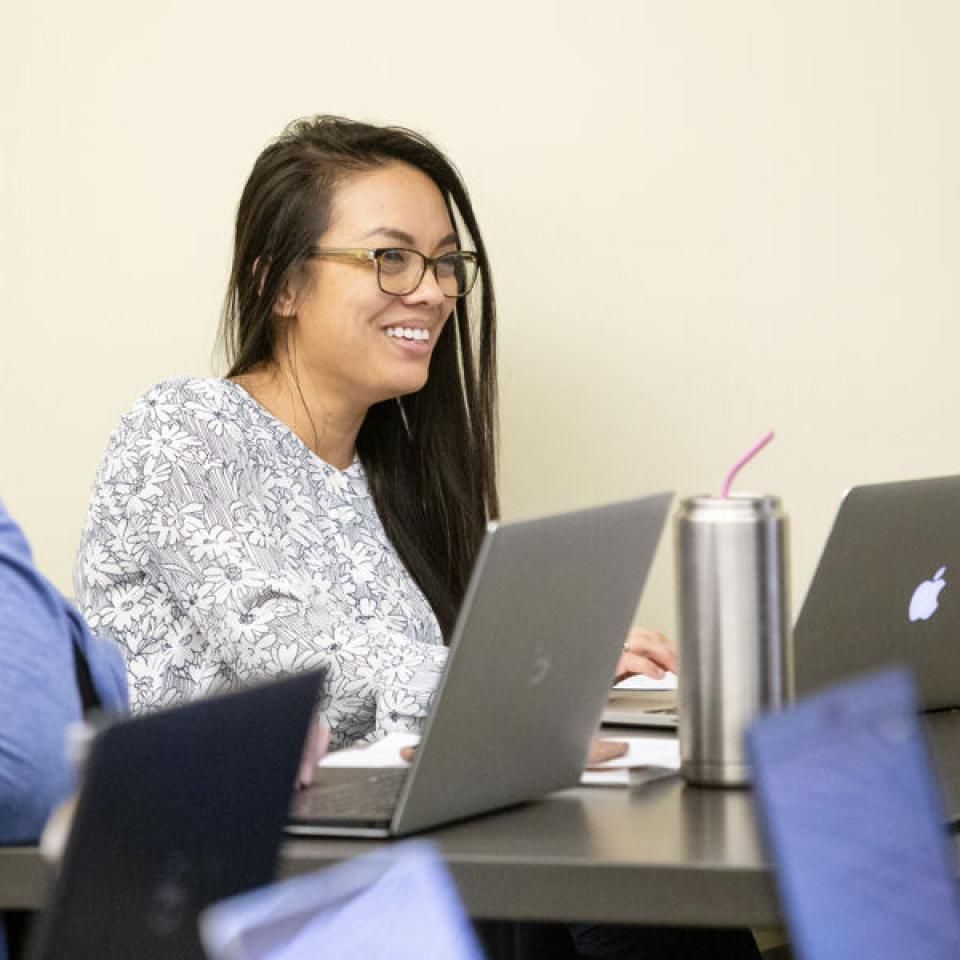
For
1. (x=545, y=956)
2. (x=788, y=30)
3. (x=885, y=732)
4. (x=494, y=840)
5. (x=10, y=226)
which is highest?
(x=788, y=30)

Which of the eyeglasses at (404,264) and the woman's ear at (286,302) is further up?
the eyeglasses at (404,264)

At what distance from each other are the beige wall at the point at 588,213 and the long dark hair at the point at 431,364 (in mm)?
226

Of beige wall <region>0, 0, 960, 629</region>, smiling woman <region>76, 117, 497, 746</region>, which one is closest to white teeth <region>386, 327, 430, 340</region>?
smiling woman <region>76, 117, 497, 746</region>

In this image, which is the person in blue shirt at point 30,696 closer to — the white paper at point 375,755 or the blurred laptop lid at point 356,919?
the white paper at point 375,755

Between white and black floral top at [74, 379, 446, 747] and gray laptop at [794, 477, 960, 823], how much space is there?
1.51 feet

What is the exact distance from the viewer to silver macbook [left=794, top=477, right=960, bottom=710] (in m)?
1.78

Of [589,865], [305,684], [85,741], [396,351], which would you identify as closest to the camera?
[85,741]

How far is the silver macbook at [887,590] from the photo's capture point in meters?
1.78

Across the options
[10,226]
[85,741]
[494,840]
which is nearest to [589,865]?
[494,840]

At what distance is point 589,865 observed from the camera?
4.20ft

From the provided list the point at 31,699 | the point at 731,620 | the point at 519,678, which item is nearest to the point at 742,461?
the point at 731,620

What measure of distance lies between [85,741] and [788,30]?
2255 mm

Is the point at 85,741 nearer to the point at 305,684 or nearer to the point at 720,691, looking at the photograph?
the point at 305,684

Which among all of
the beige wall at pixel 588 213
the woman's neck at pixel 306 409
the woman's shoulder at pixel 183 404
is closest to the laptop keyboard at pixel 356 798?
the woman's shoulder at pixel 183 404
